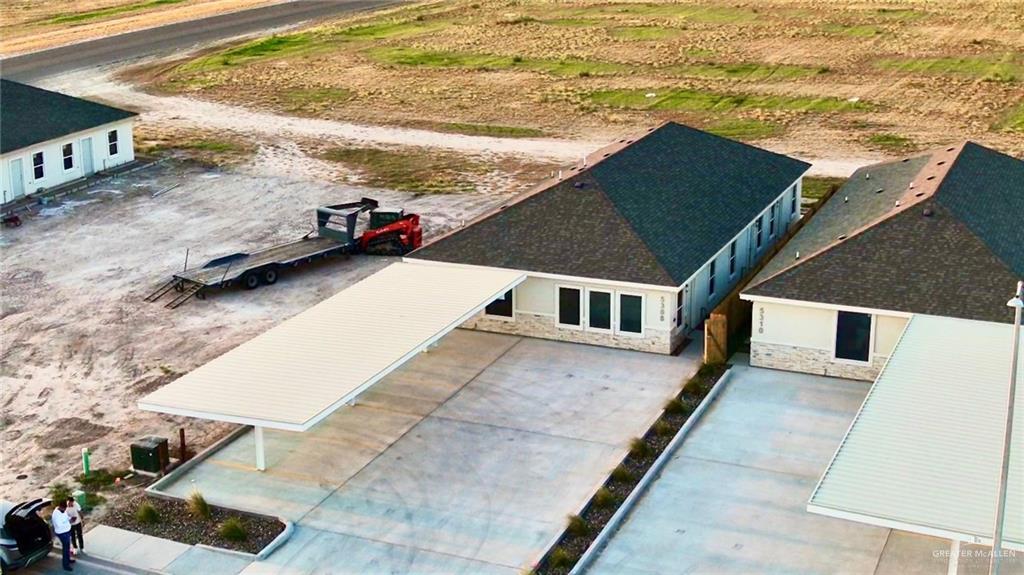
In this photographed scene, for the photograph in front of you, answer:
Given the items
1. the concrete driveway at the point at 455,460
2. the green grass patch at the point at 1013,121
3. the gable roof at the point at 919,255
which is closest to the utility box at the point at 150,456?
the concrete driveway at the point at 455,460

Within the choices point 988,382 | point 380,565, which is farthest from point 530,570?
point 988,382

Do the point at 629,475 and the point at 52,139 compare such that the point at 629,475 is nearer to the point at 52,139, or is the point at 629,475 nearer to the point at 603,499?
the point at 603,499

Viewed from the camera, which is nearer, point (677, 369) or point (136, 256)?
point (677, 369)

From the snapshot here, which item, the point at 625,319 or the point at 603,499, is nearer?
the point at 603,499

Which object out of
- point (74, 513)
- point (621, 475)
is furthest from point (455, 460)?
point (74, 513)

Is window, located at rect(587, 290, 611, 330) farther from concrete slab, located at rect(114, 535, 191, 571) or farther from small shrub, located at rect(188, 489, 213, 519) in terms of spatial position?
concrete slab, located at rect(114, 535, 191, 571)

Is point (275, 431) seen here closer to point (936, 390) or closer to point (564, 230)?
point (564, 230)

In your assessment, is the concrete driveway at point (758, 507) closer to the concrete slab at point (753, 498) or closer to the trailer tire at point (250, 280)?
the concrete slab at point (753, 498)
